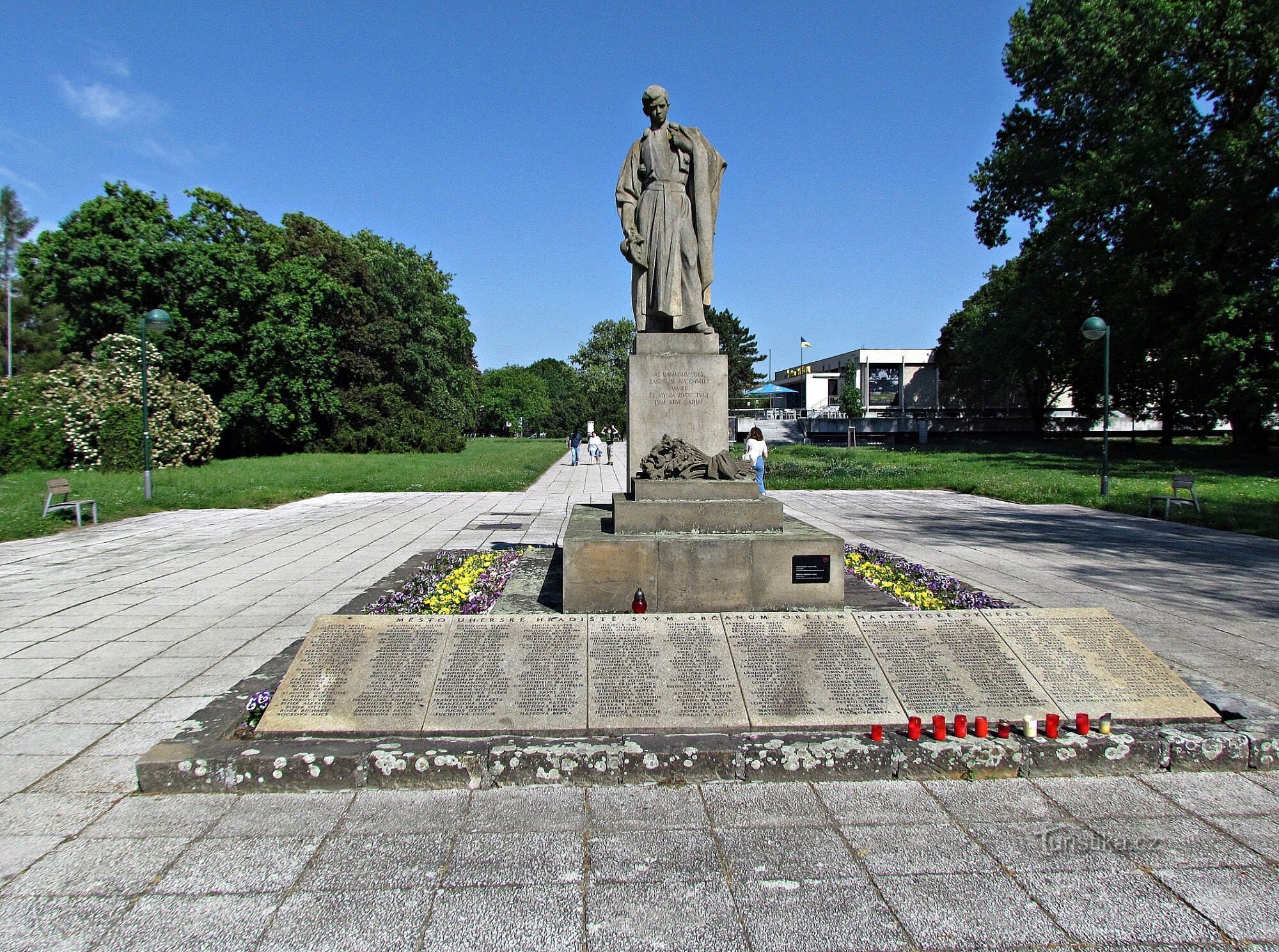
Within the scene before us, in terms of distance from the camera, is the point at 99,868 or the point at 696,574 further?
the point at 696,574

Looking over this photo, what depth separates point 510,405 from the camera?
9181 cm

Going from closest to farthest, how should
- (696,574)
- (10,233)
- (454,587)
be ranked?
(696,574) → (454,587) → (10,233)

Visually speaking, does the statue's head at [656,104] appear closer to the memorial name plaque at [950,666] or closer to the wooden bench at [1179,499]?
the memorial name plaque at [950,666]

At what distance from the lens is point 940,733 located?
11.6 ft

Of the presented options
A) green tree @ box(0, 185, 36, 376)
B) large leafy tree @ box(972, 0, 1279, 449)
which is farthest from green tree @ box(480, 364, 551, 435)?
large leafy tree @ box(972, 0, 1279, 449)

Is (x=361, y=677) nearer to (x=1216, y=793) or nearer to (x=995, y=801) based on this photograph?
(x=995, y=801)

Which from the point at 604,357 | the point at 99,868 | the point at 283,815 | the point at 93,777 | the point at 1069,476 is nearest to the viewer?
the point at 99,868

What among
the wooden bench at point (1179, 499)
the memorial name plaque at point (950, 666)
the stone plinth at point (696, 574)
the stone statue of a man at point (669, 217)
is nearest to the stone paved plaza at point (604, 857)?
the memorial name plaque at point (950, 666)

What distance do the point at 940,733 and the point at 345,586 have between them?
20.1 feet

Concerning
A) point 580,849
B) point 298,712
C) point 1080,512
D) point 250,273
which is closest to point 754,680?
point 580,849

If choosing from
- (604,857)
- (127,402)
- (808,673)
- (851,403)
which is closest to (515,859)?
(604,857)

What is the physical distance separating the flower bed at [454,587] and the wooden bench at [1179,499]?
1150cm

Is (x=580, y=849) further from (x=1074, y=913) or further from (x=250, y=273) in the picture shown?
(x=250, y=273)

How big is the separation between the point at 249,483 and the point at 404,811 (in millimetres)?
19470
